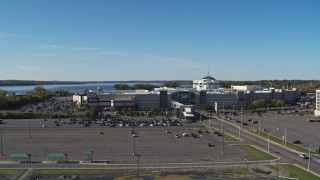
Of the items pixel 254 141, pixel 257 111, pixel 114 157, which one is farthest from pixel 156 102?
pixel 114 157

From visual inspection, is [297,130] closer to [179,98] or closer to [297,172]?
[297,172]

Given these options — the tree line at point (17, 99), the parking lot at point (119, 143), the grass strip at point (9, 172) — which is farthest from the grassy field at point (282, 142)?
the tree line at point (17, 99)

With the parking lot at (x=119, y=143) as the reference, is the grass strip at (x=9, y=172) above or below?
above

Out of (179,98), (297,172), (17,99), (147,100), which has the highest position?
(179,98)

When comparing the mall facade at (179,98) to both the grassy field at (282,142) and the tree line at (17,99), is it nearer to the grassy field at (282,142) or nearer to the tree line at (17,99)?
the tree line at (17,99)

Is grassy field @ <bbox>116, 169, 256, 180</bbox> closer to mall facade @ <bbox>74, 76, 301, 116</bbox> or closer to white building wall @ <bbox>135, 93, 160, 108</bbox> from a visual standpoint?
mall facade @ <bbox>74, 76, 301, 116</bbox>

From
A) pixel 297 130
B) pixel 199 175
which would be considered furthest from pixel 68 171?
pixel 297 130

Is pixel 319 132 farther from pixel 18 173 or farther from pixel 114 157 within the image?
pixel 18 173

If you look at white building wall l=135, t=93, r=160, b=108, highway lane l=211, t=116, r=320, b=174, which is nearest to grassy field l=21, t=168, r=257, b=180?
highway lane l=211, t=116, r=320, b=174

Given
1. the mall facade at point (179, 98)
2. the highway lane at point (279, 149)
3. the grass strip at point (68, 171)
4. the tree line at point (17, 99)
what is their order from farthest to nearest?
the tree line at point (17, 99)
the mall facade at point (179, 98)
the highway lane at point (279, 149)
the grass strip at point (68, 171)
